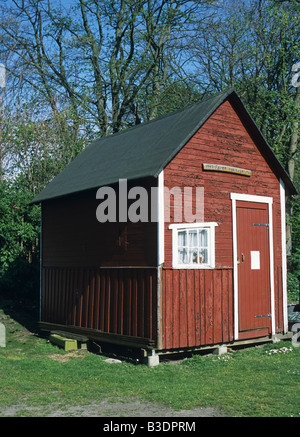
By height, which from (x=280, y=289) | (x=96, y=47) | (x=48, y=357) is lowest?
(x=48, y=357)

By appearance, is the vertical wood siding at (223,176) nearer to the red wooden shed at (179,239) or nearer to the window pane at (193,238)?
the red wooden shed at (179,239)

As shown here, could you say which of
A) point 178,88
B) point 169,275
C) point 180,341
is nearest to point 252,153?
point 169,275

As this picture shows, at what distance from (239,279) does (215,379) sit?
3279 mm

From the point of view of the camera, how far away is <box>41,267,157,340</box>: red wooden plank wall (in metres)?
10.4

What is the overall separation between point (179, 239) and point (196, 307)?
1.44 metres

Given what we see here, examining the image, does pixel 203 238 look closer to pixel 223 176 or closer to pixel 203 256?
pixel 203 256

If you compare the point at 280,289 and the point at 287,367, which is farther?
the point at 280,289

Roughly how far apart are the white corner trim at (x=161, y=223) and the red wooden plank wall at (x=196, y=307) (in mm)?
328

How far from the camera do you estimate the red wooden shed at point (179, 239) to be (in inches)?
412

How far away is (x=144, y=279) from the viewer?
1050cm

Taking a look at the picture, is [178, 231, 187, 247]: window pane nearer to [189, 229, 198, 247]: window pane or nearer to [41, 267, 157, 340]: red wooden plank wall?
[189, 229, 198, 247]: window pane

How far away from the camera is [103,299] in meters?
11.7

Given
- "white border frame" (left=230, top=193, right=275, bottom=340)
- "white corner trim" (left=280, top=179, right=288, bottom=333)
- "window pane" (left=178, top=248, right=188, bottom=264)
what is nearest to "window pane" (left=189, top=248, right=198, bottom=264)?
"window pane" (left=178, top=248, right=188, bottom=264)

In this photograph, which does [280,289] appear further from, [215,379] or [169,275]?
[215,379]
